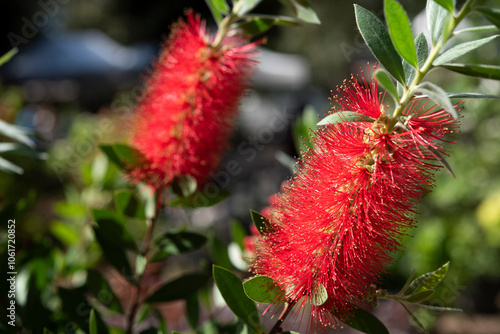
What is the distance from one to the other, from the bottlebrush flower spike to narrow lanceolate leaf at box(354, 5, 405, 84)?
0.05m

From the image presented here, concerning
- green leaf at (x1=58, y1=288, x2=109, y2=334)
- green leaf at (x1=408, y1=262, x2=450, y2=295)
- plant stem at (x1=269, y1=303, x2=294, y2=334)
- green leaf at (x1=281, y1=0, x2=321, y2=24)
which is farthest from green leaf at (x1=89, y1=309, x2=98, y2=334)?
green leaf at (x1=281, y1=0, x2=321, y2=24)

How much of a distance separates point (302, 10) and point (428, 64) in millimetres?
295

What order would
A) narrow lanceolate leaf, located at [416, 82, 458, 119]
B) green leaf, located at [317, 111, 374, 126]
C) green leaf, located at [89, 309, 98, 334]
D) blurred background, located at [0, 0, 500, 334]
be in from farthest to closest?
blurred background, located at [0, 0, 500, 334]
green leaf, located at [89, 309, 98, 334]
green leaf, located at [317, 111, 374, 126]
narrow lanceolate leaf, located at [416, 82, 458, 119]

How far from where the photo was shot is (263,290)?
0.65m

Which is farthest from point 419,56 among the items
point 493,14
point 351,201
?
point 351,201

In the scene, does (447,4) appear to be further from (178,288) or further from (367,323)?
(178,288)

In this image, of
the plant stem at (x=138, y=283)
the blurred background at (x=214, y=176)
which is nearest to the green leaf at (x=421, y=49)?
the blurred background at (x=214, y=176)

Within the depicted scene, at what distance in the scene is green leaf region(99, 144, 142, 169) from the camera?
0.92 meters

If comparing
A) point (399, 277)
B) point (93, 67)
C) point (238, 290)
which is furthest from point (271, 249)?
point (93, 67)

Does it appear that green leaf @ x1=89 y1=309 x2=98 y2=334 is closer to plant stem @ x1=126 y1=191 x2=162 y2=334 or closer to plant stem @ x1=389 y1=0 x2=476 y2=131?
plant stem @ x1=126 y1=191 x2=162 y2=334

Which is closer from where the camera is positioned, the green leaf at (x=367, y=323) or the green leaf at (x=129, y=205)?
the green leaf at (x=367, y=323)

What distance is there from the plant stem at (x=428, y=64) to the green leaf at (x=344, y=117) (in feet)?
0.13

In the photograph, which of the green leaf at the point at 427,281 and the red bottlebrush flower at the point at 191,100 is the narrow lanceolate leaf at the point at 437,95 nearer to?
the green leaf at the point at 427,281

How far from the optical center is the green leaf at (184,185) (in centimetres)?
88
